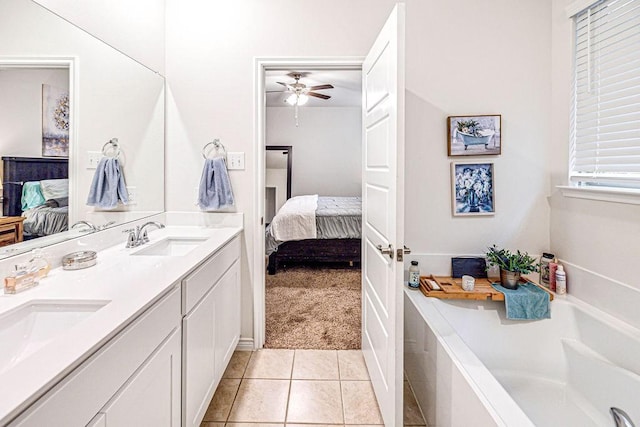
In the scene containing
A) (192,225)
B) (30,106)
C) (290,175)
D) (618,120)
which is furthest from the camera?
(290,175)

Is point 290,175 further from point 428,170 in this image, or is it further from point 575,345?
point 575,345

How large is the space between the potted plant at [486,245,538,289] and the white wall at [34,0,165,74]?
2.46 meters

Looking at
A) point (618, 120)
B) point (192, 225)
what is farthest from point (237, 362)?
point (618, 120)

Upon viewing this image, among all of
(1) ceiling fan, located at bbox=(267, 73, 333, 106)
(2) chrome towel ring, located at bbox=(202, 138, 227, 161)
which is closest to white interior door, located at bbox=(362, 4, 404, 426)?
(2) chrome towel ring, located at bbox=(202, 138, 227, 161)

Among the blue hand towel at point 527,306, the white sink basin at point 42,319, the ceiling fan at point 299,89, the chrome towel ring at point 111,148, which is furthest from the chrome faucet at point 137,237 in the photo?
the ceiling fan at point 299,89

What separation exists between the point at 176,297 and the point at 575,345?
199 centimetres

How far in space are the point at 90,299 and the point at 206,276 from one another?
594 mm

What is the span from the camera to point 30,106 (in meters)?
1.27

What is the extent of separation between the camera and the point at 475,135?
214 centimetres

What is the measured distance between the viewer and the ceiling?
14.4 ft

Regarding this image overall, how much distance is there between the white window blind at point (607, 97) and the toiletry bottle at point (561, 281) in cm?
53

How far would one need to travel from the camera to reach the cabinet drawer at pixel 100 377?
0.66 metres

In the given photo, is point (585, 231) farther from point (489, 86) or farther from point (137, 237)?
point (137, 237)

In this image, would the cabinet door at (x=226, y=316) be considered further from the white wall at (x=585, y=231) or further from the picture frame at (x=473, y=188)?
the white wall at (x=585, y=231)
